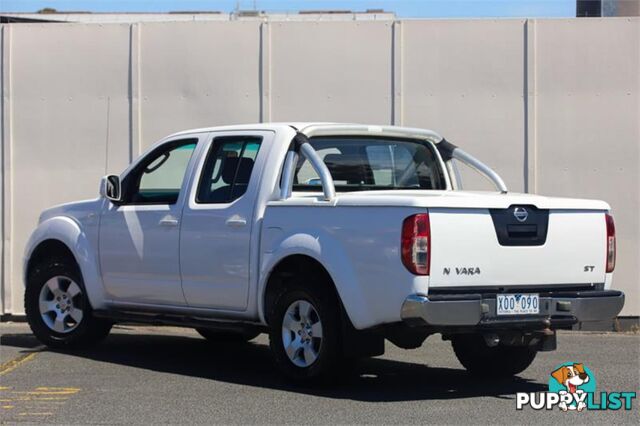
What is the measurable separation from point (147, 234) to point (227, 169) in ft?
3.06

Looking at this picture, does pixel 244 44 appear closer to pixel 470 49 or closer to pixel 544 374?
pixel 470 49

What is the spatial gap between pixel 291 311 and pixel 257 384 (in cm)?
71

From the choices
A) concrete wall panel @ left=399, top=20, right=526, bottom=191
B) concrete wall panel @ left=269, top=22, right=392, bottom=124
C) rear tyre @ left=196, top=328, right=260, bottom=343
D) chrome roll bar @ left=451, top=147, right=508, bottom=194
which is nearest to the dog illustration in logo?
chrome roll bar @ left=451, top=147, right=508, bottom=194

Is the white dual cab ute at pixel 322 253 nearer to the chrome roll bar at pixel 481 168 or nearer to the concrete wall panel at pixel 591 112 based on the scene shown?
the chrome roll bar at pixel 481 168

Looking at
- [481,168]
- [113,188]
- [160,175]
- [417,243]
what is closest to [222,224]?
[113,188]

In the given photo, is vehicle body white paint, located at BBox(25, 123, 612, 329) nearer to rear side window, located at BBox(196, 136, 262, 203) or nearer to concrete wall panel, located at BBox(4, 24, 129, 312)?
rear side window, located at BBox(196, 136, 262, 203)

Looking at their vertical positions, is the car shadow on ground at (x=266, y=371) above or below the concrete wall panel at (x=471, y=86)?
below

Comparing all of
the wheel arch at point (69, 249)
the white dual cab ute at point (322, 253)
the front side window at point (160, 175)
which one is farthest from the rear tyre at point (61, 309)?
the front side window at point (160, 175)

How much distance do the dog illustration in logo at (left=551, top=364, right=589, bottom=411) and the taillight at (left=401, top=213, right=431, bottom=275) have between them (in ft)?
4.77

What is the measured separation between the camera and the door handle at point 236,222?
348 inches

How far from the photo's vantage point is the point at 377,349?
814 cm

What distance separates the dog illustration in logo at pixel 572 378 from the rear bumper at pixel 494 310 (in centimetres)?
59

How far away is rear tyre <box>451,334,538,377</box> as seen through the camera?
902 centimetres

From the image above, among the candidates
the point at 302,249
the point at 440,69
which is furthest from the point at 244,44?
the point at 302,249
